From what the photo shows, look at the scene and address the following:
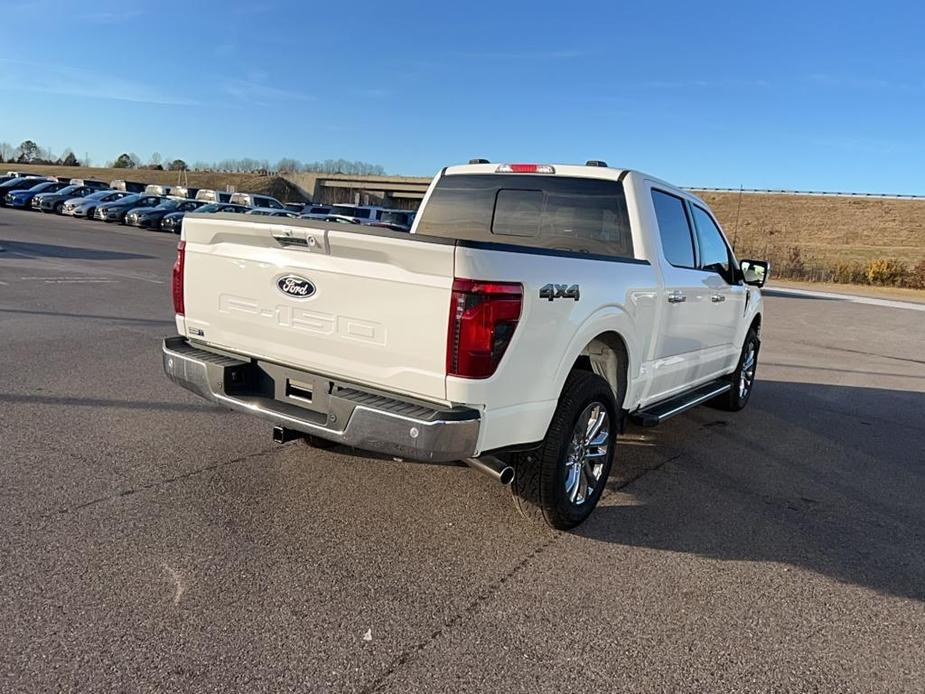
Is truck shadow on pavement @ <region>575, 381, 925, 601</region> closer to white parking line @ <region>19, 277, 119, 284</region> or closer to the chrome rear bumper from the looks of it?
the chrome rear bumper

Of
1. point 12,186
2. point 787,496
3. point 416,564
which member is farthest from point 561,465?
point 12,186

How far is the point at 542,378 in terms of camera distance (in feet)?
12.1

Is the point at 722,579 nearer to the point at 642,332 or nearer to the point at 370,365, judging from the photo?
the point at 642,332

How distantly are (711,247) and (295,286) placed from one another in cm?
409

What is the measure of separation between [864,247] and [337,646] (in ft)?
276

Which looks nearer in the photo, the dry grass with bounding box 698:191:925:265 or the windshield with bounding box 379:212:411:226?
the windshield with bounding box 379:212:411:226

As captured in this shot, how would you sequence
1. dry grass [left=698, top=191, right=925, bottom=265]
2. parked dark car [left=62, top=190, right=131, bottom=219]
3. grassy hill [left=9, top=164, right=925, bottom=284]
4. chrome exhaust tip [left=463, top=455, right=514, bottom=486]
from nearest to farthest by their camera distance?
chrome exhaust tip [left=463, top=455, right=514, bottom=486]
parked dark car [left=62, top=190, right=131, bottom=219]
grassy hill [left=9, top=164, right=925, bottom=284]
dry grass [left=698, top=191, right=925, bottom=265]

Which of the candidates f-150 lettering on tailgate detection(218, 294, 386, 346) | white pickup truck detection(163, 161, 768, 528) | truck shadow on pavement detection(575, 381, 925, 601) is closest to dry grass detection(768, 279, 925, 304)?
truck shadow on pavement detection(575, 381, 925, 601)

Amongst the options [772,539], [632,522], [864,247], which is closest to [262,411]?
[632,522]

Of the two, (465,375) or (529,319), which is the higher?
(529,319)

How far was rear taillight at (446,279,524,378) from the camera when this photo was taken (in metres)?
3.24

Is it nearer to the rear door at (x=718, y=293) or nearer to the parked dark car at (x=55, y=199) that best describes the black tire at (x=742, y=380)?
the rear door at (x=718, y=293)

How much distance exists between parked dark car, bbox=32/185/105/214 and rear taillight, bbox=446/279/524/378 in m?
39.7

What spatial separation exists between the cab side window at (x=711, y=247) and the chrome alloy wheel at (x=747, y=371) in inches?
50.2
